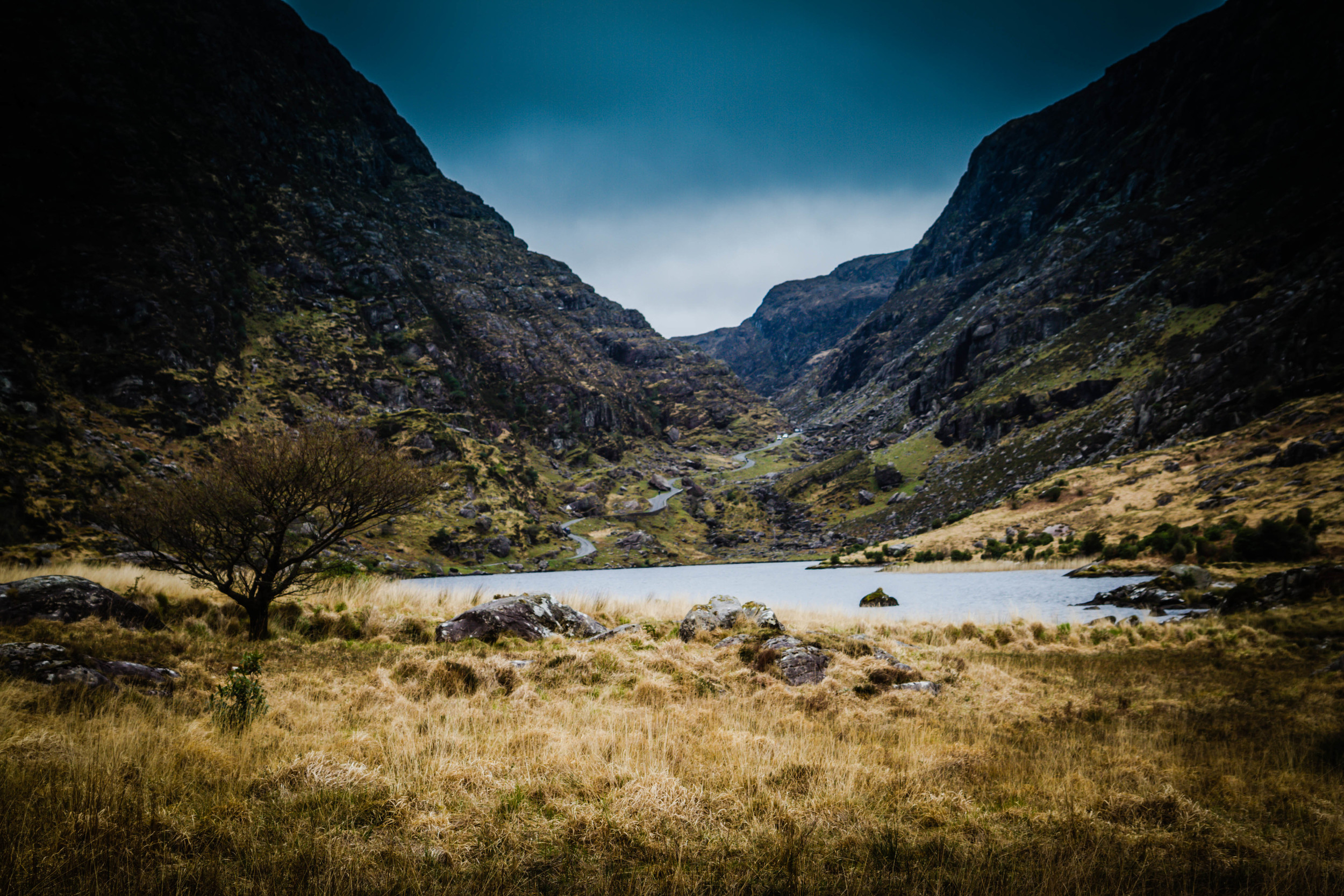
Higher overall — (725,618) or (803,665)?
(725,618)

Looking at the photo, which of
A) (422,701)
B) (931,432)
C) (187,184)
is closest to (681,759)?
(422,701)

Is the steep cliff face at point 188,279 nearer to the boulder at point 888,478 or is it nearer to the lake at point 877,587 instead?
the lake at point 877,587

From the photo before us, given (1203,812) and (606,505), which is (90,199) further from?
(1203,812)

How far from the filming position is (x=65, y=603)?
33.8 feet

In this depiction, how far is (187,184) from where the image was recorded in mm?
126938

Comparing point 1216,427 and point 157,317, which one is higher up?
point 157,317

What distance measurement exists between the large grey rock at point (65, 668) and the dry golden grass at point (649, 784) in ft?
1.62

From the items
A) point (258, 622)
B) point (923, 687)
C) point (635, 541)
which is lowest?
point (635, 541)

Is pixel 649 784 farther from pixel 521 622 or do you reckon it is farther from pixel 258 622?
pixel 258 622

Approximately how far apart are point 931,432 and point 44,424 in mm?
173186

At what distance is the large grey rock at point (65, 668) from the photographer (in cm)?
693

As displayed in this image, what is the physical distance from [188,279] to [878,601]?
14245cm

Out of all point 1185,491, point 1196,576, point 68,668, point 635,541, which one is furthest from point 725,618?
point 635,541

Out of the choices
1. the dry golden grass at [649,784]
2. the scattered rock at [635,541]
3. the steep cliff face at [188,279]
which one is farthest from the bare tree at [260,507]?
the scattered rock at [635,541]
